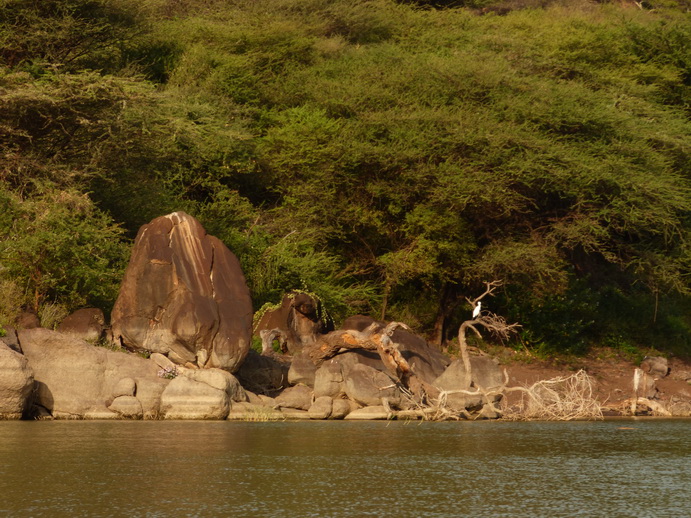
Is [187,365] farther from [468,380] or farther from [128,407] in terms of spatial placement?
[468,380]

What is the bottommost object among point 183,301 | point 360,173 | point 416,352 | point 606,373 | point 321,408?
point 606,373

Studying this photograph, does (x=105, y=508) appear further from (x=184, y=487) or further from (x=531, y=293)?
(x=531, y=293)

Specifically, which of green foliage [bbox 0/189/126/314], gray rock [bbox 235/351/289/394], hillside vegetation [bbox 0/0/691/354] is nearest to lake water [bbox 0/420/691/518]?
gray rock [bbox 235/351/289/394]

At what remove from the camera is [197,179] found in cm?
3153

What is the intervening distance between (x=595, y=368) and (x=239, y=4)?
2243 centimetres

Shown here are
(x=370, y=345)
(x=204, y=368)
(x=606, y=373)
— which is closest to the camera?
(x=204, y=368)

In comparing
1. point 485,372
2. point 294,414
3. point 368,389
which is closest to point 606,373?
point 485,372

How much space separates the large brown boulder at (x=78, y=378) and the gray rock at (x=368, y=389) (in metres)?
3.79

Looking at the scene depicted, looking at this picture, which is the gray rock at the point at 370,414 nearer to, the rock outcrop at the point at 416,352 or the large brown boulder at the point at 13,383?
the rock outcrop at the point at 416,352

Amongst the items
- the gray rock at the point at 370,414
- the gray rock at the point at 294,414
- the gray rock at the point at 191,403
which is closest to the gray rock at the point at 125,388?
the gray rock at the point at 191,403

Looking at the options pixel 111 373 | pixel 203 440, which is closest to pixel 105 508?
pixel 203 440

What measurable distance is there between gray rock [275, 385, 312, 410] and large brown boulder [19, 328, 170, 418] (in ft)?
8.52

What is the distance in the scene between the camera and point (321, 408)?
69.3ft

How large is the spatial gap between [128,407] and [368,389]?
484cm
